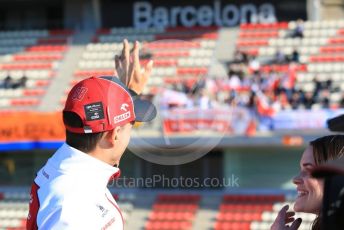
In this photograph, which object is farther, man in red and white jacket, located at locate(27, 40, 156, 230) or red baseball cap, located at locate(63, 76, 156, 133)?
red baseball cap, located at locate(63, 76, 156, 133)

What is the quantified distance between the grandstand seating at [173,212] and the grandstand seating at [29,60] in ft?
15.5

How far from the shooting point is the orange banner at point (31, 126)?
19.1 m

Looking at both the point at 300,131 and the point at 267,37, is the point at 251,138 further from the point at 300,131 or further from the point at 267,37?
the point at 267,37

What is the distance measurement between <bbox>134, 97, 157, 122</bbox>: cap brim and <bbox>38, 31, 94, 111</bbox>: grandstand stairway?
17.5 m

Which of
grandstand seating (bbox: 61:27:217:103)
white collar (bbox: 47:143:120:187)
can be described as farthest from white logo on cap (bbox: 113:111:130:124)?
grandstand seating (bbox: 61:27:217:103)

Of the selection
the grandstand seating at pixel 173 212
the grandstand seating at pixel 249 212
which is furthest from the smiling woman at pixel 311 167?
the grandstand seating at pixel 173 212

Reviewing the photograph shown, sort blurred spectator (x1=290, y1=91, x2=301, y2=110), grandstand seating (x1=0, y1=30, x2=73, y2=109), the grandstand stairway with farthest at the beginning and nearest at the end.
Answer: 1. grandstand seating (x1=0, y1=30, x2=73, y2=109)
2. the grandstand stairway
3. blurred spectator (x1=290, y1=91, x2=301, y2=110)

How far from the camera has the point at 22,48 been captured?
78.5 ft

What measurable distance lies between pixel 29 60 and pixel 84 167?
69.8 ft

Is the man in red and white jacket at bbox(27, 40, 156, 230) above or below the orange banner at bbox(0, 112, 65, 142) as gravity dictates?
above

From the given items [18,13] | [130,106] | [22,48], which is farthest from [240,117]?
[130,106]

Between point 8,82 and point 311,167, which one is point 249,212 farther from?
point 311,167

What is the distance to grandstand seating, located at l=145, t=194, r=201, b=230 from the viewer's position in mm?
17391

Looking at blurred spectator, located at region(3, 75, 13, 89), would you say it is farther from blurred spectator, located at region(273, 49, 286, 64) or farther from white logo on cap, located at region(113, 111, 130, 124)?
white logo on cap, located at region(113, 111, 130, 124)
